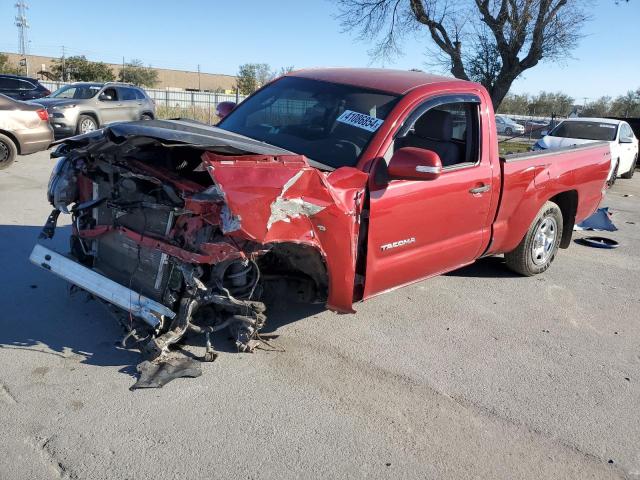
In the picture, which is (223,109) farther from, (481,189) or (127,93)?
(127,93)

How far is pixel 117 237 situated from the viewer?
3.79m

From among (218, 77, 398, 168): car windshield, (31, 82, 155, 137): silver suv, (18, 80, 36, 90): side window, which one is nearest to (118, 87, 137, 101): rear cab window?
(31, 82, 155, 137): silver suv

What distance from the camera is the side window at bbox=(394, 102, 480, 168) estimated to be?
4.48 m

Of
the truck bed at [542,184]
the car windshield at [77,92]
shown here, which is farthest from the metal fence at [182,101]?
the truck bed at [542,184]

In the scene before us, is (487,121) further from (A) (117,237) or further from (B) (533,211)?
(A) (117,237)

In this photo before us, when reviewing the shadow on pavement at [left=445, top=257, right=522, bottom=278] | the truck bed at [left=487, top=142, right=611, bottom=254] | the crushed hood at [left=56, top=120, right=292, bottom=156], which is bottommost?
the shadow on pavement at [left=445, top=257, right=522, bottom=278]

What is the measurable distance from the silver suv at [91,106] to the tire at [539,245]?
36.5 feet

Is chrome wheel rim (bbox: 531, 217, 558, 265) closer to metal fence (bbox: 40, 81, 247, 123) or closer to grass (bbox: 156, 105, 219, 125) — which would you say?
grass (bbox: 156, 105, 219, 125)

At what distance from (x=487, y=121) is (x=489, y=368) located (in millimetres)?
2103

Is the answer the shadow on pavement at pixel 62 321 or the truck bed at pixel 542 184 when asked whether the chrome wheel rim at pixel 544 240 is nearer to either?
the truck bed at pixel 542 184

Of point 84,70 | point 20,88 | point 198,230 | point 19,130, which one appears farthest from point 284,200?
point 84,70

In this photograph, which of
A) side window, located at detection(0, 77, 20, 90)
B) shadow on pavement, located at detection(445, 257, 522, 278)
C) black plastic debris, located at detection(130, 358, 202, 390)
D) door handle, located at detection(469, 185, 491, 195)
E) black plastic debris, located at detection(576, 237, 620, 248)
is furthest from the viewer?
side window, located at detection(0, 77, 20, 90)

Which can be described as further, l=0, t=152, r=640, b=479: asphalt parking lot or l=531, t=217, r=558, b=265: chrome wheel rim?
l=531, t=217, r=558, b=265: chrome wheel rim

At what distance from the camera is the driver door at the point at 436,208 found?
376cm
